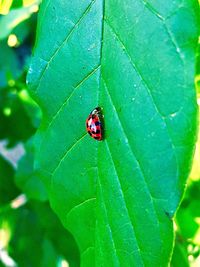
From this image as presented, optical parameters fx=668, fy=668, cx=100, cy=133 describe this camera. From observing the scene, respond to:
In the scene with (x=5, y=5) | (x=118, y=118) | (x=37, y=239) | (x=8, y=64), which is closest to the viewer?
(x=118, y=118)

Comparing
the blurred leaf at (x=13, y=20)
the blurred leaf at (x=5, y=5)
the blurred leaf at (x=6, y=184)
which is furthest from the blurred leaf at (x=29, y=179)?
the blurred leaf at (x=5, y=5)

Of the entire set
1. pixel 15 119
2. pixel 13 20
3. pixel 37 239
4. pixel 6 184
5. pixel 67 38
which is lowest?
pixel 37 239

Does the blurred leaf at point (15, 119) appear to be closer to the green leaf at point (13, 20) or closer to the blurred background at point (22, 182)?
the blurred background at point (22, 182)

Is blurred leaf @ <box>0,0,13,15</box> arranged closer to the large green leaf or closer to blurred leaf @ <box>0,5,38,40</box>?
the large green leaf

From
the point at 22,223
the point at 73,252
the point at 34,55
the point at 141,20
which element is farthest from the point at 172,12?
the point at 22,223

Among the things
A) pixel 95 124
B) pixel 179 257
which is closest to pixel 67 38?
pixel 95 124

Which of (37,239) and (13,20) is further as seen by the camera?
(37,239)

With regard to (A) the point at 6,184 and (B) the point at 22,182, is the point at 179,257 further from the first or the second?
(A) the point at 6,184

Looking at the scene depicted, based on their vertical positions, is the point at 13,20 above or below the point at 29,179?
above

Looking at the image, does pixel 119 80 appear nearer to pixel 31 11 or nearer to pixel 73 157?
pixel 73 157
